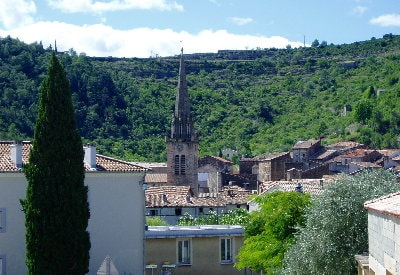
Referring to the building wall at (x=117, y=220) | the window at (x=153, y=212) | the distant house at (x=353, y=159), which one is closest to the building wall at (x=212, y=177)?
the distant house at (x=353, y=159)

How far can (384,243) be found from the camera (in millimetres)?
14945

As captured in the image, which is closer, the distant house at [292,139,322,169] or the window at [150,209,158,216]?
the window at [150,209,158,216]

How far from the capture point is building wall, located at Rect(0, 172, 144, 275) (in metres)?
26.5

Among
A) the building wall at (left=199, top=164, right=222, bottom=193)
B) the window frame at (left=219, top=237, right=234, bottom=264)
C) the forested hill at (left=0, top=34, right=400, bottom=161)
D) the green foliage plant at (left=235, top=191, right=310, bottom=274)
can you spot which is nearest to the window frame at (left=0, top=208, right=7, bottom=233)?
the green foliage plant at (left=235, top=191, right=310, bottom=274)

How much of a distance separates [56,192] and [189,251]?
26.2 ft

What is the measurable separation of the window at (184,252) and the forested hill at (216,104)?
232 ft

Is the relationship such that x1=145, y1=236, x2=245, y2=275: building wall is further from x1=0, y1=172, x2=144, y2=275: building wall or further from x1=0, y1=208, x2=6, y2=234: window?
x1=0, y1=208, x2=6, y2=234: window

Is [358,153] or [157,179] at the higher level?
[358,153]

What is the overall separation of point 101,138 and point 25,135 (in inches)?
917

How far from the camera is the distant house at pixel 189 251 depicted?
3014cm

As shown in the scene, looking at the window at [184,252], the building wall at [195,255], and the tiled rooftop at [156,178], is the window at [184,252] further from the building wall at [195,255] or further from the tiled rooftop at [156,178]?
the tiled rooftop at [156,178]

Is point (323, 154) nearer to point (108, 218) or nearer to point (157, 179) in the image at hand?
point (157, 179)

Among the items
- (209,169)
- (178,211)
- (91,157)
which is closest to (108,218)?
(91,157)

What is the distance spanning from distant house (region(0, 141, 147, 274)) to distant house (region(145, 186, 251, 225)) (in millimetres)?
27122
